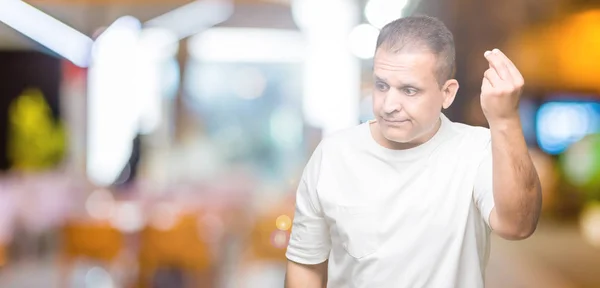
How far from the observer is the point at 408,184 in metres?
1.67

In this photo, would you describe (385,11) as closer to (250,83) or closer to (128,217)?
(128,217)

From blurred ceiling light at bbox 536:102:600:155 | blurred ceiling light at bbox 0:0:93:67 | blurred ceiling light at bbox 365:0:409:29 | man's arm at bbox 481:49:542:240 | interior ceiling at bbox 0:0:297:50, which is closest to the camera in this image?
man's arm at bbox 481:49:542:240

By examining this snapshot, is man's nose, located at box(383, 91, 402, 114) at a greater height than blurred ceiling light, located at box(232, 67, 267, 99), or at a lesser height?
lesser

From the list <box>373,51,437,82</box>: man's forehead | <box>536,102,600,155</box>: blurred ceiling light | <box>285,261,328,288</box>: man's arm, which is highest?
<box>536,102,600,155</box>: blurred ceiling light

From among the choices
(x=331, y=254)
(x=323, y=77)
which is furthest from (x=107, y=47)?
(x=331, y=254)

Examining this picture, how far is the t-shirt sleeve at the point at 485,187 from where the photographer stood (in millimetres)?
1552

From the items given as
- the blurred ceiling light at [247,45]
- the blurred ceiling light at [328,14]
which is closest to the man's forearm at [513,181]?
the blurred ceiling light at [328,14]

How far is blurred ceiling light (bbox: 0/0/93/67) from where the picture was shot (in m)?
6.26

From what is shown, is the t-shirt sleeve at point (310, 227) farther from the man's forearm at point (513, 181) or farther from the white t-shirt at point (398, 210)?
the man's forearm at point (513, 181)

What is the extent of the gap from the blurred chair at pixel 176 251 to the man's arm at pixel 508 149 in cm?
350

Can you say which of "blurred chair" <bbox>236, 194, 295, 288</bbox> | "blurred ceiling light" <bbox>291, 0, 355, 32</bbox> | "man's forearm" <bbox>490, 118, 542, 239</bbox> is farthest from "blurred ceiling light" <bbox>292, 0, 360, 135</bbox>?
"man's forearm" <bbox>490, 118, 542, 239</bbox>

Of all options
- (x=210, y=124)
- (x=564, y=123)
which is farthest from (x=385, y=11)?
(x=564, y=123)

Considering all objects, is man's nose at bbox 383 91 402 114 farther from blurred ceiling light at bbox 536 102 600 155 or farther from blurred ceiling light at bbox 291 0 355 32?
blurred ceiling light at bbox 536 102 600 155

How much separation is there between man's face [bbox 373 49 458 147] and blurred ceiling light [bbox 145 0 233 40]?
5285 mm
